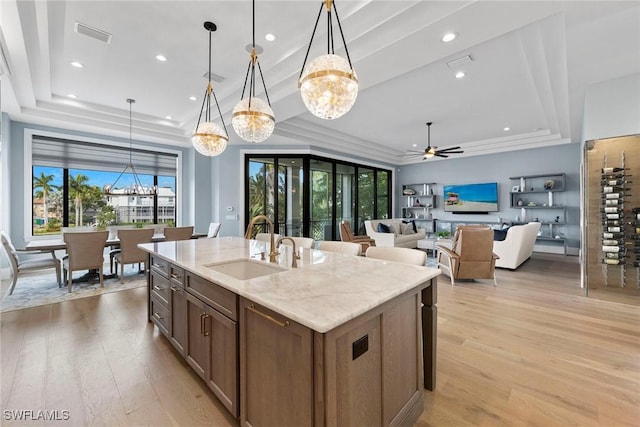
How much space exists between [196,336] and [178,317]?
1.23ft

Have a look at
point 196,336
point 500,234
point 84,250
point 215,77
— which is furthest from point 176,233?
point 500,234

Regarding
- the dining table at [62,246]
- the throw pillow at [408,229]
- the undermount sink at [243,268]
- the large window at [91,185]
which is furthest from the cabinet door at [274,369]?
the throw pillow at [408,229]

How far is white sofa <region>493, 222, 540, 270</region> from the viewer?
5.15 meters

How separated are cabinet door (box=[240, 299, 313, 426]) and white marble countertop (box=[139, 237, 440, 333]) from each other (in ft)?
0.22

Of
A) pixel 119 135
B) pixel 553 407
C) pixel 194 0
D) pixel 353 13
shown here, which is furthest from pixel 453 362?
pixel 119 135

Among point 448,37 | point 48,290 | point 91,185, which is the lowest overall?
point 48,290

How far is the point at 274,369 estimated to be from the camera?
49.1 inches

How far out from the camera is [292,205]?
7188 mm

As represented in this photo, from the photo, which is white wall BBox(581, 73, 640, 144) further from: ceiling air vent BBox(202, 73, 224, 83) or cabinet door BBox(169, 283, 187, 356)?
cabinet door BBox(169, 283, 187, 356)

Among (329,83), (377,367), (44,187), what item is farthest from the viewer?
(44,187)

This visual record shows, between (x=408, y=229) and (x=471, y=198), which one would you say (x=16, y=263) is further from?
(x=471, y=198)

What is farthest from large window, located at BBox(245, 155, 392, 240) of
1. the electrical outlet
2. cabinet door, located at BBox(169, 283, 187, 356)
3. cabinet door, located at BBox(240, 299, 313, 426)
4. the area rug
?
the electrical outlet

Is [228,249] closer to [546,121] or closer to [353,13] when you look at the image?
[353,13]

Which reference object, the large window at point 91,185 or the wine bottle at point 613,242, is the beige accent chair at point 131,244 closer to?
the large window at point 91,185
